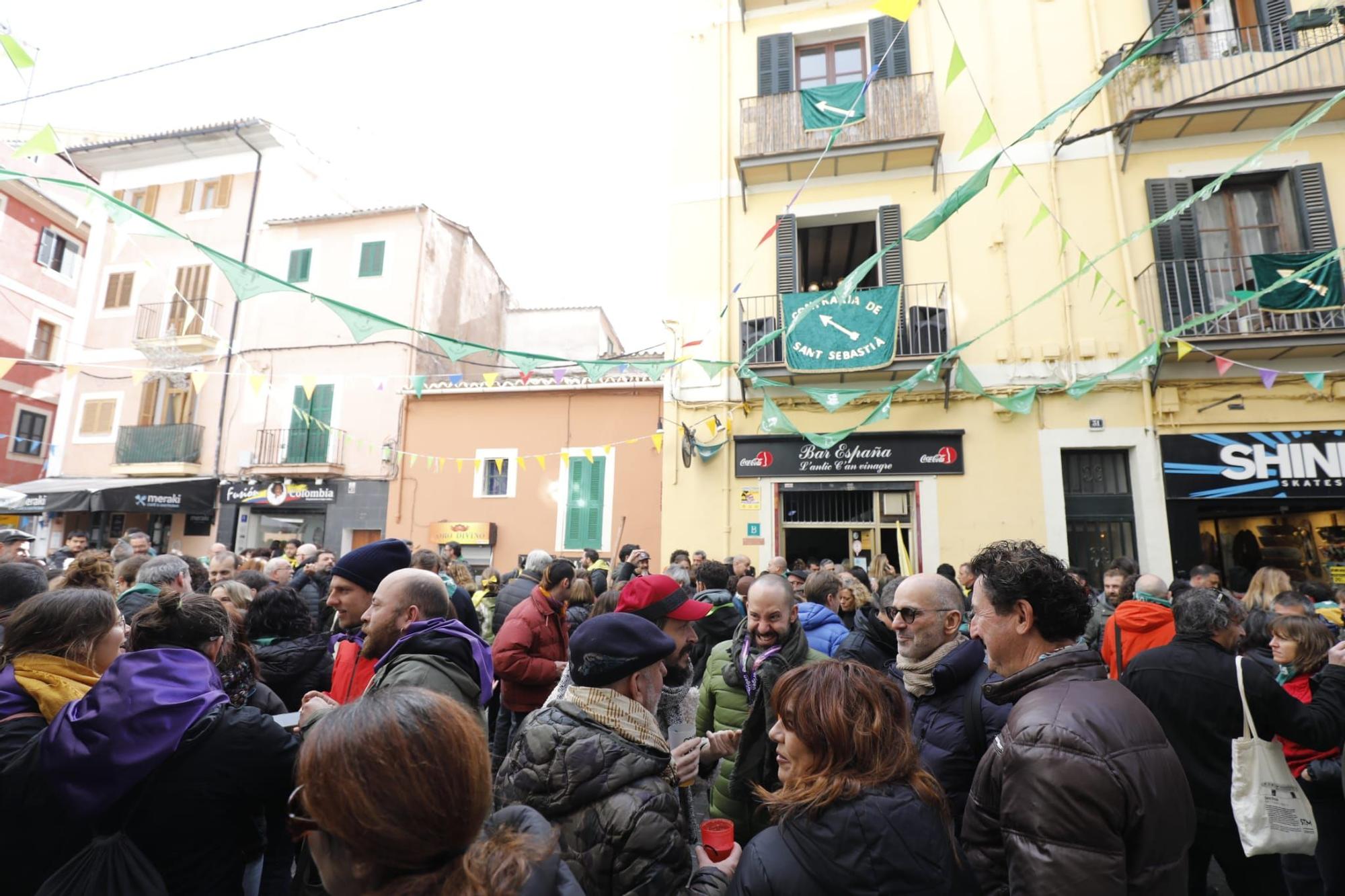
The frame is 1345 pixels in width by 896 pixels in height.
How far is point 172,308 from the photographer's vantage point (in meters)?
16.6

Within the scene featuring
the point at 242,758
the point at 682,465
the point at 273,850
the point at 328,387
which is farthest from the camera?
the point at 328,387

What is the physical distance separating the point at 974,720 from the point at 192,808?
2.40 meters

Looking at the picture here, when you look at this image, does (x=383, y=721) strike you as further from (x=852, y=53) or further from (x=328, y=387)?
(x=328, y=387)

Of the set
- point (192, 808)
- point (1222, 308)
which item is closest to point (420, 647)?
point (192, 808)

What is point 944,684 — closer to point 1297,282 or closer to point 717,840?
point 717,840

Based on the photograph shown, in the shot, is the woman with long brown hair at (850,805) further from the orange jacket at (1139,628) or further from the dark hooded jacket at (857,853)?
the orange jacket at (1139,628)

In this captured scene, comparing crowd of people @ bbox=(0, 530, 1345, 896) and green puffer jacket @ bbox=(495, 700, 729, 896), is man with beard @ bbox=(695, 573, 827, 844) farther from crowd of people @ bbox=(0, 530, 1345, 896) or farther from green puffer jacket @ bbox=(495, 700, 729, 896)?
green puffer jacket @ bbox=(495, 700, 729, 896)

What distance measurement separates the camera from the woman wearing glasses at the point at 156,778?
161 cm

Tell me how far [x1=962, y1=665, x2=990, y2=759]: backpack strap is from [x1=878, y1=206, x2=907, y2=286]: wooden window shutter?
9.12 meters

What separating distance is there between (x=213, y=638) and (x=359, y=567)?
2.82 feet

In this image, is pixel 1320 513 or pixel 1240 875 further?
pixel 1320 513

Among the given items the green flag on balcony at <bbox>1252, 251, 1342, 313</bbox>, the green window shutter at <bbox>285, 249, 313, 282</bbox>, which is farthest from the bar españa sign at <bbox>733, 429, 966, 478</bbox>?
the green window shutter at <bbox>285, 249, 313, 282</bbox>

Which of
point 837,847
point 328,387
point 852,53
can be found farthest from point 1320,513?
point 328,387

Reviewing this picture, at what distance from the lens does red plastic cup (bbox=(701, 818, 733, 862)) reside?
5.59 ft
